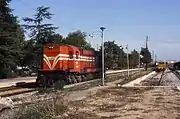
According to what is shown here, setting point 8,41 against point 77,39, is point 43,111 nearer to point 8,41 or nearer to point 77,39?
point 8,41

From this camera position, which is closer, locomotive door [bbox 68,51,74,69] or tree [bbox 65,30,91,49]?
locomotive door [bbox 68,51,74,69]

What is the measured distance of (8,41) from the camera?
62531 millimetres

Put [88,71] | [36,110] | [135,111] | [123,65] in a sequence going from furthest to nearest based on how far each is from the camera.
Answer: [123,65]
[88,71]
[135,111]
[36,110]

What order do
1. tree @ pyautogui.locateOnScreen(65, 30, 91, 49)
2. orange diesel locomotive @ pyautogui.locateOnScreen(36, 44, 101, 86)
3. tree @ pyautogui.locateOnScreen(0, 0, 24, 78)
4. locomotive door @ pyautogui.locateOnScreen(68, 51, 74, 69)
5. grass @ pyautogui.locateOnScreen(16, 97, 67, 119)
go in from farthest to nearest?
1. tree @ pyautogui.locateOnScreen(65, 30, 91, 49)
2. tree @ pyautogui.locateOnScreen(0, 0, 24, 78)
3. locomotive door @ pyautogui.locateOnScreen(68, 51, 74, 69)
4. orange diesel locomotive @ pyautogui.locateOnScreen(36, 44, 101, 86)
5. grass @ pyautogui.locateOnScreen(16, 97, 67, 119)

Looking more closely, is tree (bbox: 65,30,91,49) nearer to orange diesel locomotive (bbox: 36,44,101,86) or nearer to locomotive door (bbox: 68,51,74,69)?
orange diesel locomotive (bbox: 36,44,101,86)

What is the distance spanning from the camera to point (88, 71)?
4859 centimetres

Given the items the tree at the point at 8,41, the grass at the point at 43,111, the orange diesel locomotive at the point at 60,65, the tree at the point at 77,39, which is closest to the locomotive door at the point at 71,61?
the orange diesel locomotive at the point at 60,65

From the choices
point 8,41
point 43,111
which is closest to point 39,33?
point 8,41

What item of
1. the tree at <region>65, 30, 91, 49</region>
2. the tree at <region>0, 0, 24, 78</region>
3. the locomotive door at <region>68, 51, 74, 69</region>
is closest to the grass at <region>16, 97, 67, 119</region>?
the locomotive door at <region>68, 51, 74, 69</region>

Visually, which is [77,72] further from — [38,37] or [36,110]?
[38,37]

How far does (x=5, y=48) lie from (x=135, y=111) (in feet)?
149

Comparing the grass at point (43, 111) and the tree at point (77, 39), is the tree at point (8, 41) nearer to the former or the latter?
the grass at point (43, 111)

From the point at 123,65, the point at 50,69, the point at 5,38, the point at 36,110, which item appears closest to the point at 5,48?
the point at 5,38

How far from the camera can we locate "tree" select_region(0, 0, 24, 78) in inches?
2414
